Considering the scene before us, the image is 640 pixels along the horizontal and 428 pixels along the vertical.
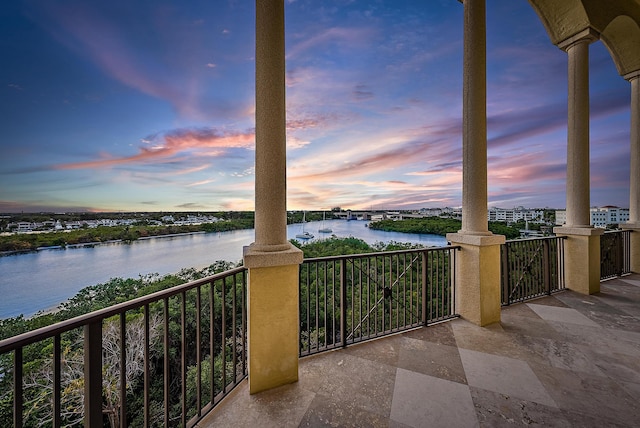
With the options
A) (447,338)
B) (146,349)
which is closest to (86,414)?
(146,349)

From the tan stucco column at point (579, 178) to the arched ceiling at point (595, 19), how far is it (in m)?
0.17

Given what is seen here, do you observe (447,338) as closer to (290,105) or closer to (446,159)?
(290,105)

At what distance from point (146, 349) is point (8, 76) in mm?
10875

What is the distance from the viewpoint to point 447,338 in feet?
9.88

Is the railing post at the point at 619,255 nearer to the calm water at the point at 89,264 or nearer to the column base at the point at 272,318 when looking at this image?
the calm water at the point at 89,264

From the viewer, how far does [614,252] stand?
5613 mm

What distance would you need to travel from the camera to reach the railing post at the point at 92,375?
1.10 m

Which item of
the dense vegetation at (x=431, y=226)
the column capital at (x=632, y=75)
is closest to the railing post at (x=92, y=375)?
the dense vegetation at (x=431, y=226)

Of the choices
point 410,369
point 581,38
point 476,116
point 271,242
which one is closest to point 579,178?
point 581,38

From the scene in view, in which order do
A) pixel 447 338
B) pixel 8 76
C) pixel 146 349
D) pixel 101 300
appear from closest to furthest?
pixel 146 349
pixel 447 338
pixel 8 76
pixel 101 300

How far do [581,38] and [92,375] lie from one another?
801 centimetres

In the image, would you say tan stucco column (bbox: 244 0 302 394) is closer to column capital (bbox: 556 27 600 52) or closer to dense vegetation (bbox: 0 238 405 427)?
dense vegetation (bbox: 0 238 405 427)

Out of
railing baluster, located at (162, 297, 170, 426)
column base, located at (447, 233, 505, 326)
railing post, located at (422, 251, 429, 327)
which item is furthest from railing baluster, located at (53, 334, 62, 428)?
column base, located at (447, 233, 505, 326)

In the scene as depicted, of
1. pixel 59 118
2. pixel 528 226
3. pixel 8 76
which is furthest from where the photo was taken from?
pixel 59 118
